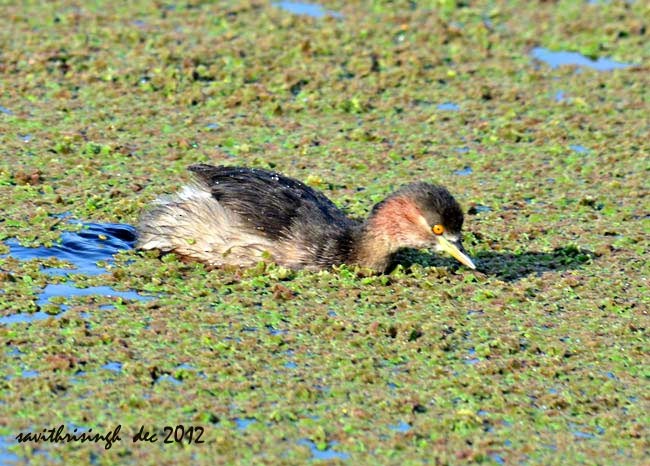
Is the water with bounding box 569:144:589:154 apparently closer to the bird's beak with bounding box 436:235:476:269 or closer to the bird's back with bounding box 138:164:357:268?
the bird's beak with bounding box 436:235:476:269

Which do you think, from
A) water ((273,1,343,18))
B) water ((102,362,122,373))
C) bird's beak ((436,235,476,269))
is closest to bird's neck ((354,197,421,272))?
bird's beak ((436,235,476,269))

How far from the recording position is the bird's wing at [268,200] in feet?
32.1

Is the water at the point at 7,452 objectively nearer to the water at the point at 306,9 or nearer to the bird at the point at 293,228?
the bird at the point at 293,228

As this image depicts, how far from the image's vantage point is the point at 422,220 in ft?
31.6

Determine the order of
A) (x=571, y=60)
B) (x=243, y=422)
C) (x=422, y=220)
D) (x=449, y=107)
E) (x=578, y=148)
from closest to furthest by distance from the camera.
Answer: (x=243, y=422)
(x=422, y=220)
(x=578, y=148)
(x=449, y=107)
(x=571, y=60)

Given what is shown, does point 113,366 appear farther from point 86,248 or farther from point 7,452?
point 86,248

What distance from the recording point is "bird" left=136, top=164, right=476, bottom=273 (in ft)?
31.7

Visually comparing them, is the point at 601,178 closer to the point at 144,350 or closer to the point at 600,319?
the point at 600,319

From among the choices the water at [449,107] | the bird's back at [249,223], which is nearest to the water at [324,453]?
the bird's back at [249,223]

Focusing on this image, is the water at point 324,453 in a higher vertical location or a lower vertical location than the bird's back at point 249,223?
higher

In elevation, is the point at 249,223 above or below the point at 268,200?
below

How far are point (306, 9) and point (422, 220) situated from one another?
803cm

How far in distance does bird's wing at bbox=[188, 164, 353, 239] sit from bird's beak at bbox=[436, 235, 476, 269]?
805 mm

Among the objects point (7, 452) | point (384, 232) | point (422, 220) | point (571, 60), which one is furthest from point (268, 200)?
point (571, 60)
